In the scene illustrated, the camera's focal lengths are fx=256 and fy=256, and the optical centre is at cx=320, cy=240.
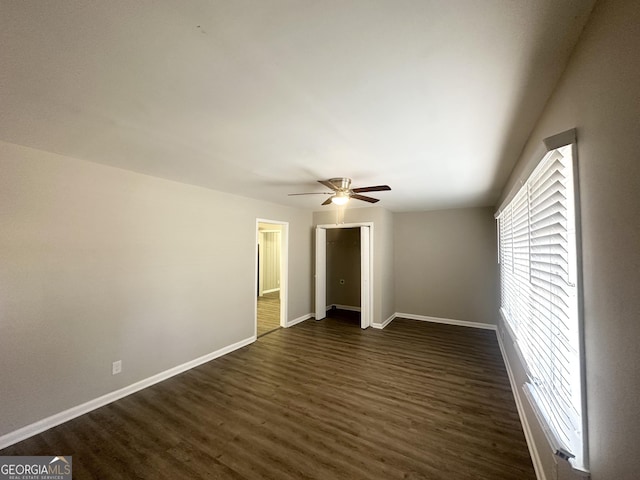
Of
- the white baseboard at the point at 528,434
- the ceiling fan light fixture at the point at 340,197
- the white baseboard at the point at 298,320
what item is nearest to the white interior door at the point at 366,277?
the white baseboard at the point at 298,320

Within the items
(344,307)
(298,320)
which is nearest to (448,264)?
(344,307)

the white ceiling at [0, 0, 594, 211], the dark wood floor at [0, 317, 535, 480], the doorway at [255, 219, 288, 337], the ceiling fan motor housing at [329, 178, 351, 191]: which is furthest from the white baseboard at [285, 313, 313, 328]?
the white ceiling at [0, 0, 594, 211]

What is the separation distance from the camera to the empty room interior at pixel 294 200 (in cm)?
91

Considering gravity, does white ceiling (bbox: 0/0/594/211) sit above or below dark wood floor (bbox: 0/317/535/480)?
above

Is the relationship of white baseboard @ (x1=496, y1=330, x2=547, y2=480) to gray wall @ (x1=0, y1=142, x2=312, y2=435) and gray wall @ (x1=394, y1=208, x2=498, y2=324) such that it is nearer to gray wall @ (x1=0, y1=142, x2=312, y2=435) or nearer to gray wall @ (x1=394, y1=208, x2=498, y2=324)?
gray wall @ (x1=394, y1=208, x2=498, y2=324)

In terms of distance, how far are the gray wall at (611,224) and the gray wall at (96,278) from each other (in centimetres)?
355

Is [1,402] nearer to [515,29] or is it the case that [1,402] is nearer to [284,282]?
[284,282]

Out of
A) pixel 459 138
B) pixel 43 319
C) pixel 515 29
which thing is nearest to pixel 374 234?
pixel 459 138

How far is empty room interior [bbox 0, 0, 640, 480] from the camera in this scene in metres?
0.91

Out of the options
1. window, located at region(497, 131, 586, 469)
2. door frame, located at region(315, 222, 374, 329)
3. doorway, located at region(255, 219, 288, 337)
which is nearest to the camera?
window, located at region(497, 131, 586, 469)

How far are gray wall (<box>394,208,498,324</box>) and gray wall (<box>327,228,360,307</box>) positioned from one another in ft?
3.34

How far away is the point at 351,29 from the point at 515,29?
24.6 inches

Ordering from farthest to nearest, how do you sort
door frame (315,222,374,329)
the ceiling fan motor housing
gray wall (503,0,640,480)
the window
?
1. door frame (315,222,374,329)
2. the ceiling fan motor housing
3. the window
4. gray wall (503,0,640,480)

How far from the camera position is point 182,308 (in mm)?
3283
